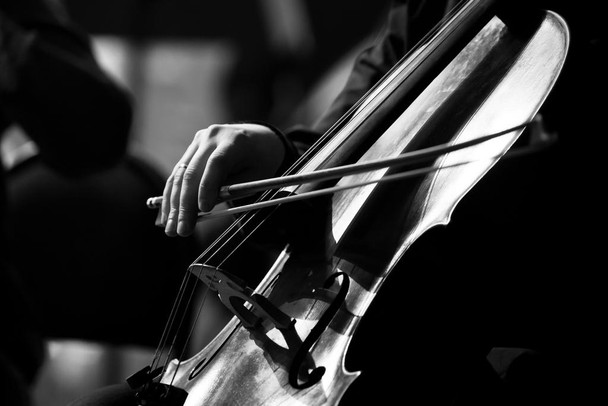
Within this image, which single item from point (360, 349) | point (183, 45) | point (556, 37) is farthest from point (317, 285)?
point (183, 45)

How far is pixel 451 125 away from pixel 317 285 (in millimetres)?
181

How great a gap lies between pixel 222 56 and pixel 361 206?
2448 mm

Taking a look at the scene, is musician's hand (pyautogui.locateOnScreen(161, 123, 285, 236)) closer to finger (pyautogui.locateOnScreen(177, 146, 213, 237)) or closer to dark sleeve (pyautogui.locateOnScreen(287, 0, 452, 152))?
finger (pyautogui.locateOnScreen(177, 146, 213, 237))

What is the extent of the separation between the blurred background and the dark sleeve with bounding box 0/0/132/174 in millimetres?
1329

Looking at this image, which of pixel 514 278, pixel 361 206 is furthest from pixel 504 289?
pixel 361 206

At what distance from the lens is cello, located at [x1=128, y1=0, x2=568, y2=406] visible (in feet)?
2.02

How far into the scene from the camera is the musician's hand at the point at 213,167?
69 cm

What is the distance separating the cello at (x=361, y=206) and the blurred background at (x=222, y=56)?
6.88 ft

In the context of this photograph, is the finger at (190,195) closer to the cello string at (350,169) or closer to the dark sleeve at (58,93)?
the cello string at (350,169)

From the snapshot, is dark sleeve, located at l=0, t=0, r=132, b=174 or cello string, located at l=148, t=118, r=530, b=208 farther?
dark sleeve, located at l=0, t=0, r=132, b=174

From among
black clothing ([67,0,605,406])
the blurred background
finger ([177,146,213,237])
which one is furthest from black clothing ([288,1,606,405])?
the blurred background

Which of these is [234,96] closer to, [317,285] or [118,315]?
[118,315]

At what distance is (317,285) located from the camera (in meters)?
0.65

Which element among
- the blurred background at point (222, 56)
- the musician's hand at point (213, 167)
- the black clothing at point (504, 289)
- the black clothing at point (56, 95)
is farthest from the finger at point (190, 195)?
the blurred background at point (222, 56)
